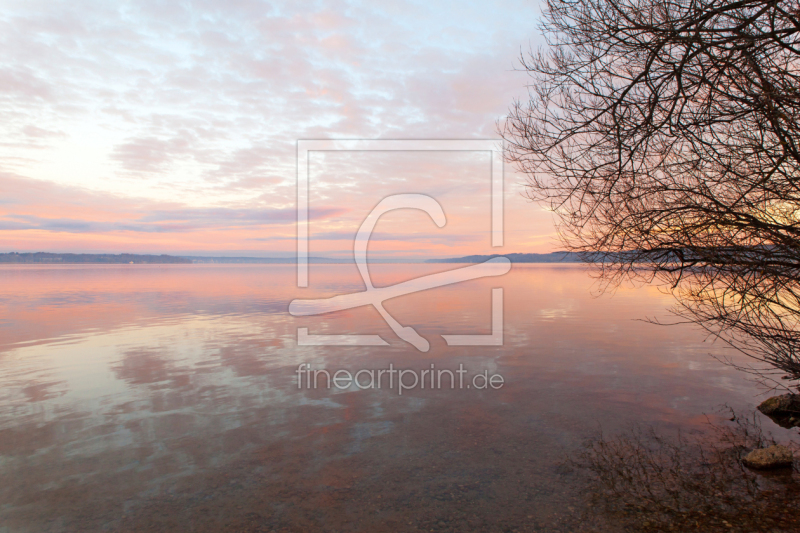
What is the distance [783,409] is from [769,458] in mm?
3141

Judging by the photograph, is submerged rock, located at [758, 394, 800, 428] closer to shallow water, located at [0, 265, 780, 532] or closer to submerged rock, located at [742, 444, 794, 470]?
shallow water, located at [0, 265, 780, 532]

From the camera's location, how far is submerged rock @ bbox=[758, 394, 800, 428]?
31.2ft

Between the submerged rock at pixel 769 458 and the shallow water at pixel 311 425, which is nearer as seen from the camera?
the shallow water at pixel 311 425

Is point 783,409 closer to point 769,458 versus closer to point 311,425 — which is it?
point 769,458

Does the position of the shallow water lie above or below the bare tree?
below

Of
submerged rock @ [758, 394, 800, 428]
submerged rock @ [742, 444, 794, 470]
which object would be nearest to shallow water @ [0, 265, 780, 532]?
submerged rock @ [758, 394, 800, 428]

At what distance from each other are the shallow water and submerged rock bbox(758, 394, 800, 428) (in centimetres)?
70

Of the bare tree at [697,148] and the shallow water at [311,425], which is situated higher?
the bare tree at [697,148]

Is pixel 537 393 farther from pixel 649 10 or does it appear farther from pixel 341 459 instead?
pixel 649 10

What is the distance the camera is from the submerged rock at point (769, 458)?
7465 mm

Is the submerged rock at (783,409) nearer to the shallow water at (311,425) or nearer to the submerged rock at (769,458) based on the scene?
the shallow water at (311,425)

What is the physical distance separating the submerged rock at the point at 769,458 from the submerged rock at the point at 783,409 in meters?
2.19

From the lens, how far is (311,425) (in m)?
9.34

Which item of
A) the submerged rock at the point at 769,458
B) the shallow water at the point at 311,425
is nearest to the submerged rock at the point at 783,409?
the shallow water at the point at 311,425
